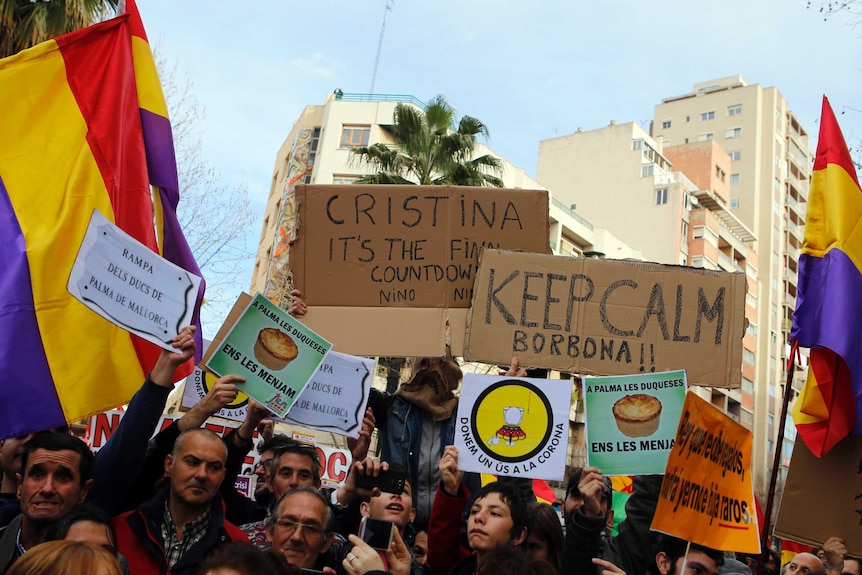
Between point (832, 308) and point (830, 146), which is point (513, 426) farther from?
point (830, 146)

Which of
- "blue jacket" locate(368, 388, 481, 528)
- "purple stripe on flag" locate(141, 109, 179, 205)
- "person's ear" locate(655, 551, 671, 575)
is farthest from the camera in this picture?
"purple stripe on flag" locate(141, 109, 179, 205)

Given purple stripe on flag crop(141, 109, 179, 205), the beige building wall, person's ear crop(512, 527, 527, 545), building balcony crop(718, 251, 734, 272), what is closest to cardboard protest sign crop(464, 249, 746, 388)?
person's ear crop(512, 527, 527, 545)

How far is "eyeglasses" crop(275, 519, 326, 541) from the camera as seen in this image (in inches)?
158

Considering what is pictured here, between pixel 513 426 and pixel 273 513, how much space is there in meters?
1.28

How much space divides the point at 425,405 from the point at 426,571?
3.82 feet

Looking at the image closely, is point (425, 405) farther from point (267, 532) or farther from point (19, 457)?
point (19, 457)

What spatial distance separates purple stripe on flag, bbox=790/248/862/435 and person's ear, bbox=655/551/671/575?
159cm

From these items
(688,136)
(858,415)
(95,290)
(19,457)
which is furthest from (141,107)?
(688,136)

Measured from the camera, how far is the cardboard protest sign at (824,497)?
551cm

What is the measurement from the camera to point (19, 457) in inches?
176

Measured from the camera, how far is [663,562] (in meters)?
4.65

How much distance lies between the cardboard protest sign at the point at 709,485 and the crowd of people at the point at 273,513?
0.40 feet

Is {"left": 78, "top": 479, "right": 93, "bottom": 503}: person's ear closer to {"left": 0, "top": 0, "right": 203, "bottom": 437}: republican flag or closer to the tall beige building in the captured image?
{"left": 0, "top": 0, "right": 203, "bottom": 437}: republican flag

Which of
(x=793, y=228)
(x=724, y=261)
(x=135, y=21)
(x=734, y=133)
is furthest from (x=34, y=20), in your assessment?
(x=793, y=228)
